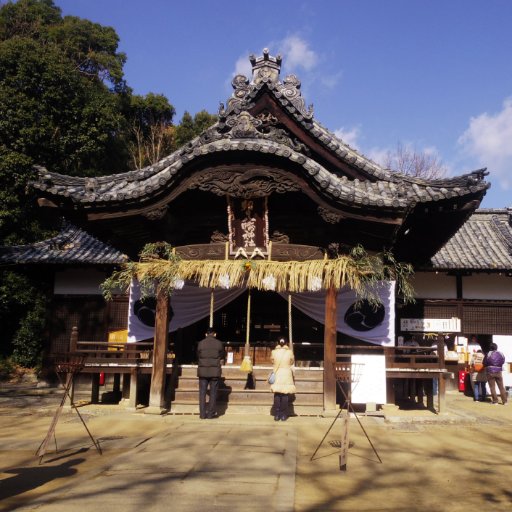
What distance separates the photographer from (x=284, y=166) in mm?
11383

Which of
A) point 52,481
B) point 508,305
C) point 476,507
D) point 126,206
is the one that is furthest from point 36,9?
point 476,507

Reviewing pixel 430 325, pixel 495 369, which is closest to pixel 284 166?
pixel 430 325

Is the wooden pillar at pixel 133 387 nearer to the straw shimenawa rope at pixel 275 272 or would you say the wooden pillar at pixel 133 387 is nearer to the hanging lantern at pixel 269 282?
the straw shimenawa rope at pixel 275 272

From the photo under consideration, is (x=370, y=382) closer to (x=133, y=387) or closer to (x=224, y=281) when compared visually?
(x=224, y=281)

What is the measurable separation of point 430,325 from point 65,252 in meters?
12.9

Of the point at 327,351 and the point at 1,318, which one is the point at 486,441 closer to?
the point at 327,351

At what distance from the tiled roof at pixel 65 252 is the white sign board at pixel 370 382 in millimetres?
9789

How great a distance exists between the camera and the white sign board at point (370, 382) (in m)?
10.5

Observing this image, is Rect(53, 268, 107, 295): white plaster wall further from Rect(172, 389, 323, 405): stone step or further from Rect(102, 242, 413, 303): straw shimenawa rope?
Rect(172, 389, 323, 405): stone step

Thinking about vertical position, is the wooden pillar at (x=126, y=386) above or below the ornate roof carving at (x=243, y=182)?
below

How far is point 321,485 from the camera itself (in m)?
6.28

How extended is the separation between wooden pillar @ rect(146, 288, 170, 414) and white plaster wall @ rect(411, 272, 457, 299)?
349 inches

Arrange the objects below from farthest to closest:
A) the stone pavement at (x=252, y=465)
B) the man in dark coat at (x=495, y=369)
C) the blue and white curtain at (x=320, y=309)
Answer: the man in dark coat at (x=495, y=369) < the blue and white curtain at (x=320, y=309) < the stone pavement at (x=252, y=465)

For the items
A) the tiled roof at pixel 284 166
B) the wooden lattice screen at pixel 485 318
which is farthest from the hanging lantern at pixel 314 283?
the wooden lattice screen at pixel 485 318
